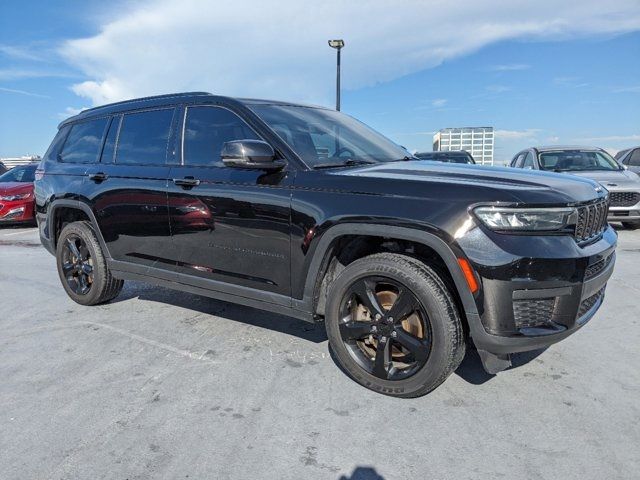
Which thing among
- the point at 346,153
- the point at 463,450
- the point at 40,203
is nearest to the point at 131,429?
the point at 463,450

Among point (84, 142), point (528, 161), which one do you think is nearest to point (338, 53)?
point (528, 161)

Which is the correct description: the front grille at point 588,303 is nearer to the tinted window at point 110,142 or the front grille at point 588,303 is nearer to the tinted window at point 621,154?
the tinted window at point 110,142

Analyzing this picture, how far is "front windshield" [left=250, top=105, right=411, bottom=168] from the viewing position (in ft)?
11.3

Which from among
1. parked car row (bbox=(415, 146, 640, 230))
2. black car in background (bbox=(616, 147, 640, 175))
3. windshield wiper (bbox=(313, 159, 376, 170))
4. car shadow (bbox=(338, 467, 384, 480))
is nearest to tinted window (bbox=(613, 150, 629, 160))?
black car in background (bbox=(616, 147, 640, 175))

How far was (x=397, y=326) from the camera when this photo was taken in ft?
9.50

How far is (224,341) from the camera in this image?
A: 3877mm

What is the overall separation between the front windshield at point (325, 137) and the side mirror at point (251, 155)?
216 mm

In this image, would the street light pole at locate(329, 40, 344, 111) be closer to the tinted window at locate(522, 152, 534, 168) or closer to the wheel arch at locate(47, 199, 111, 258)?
the tinted window at locate(522, 152, 534, 168)

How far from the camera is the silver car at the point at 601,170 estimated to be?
889cm

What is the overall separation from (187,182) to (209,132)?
0.42 m

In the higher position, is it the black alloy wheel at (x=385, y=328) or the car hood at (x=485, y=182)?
the car hood at (x=485, y=182)

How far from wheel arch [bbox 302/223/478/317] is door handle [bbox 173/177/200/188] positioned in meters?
1.16

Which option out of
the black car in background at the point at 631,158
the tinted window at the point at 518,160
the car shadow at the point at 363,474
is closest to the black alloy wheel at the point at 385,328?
the car shadow at the point at 363,474

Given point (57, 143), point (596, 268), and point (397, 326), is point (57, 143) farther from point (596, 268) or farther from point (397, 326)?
point (596, 268)
